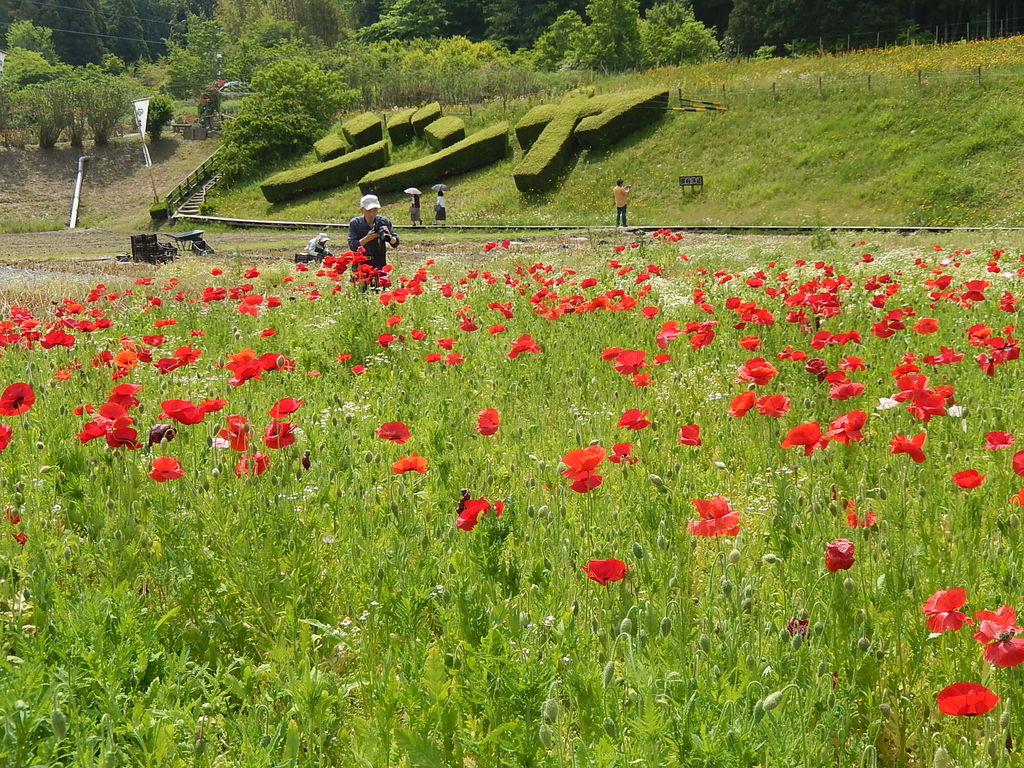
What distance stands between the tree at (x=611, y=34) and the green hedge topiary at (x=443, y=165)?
971 inches

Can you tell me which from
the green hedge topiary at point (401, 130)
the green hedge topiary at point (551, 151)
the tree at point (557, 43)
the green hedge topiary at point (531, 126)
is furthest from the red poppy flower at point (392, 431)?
the tree at point (557, 43)

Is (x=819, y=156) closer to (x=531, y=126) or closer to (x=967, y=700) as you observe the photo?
(x=531, y=126)

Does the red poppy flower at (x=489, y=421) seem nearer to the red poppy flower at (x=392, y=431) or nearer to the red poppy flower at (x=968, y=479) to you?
the red poppy flower at (x=392, y=431)

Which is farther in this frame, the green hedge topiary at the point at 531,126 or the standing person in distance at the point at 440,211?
the green hedge topiary at the point at 531,126

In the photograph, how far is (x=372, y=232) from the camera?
8664 mm

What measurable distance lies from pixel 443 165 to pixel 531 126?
373 centimetres

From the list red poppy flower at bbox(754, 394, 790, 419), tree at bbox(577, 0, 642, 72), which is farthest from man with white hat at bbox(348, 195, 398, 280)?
tree at bbox(577, 0, 642, 72)

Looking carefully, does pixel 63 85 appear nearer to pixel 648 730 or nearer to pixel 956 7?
pixel 956 7

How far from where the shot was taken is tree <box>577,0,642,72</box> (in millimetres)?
54562

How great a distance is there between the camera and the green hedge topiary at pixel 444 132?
113 ft

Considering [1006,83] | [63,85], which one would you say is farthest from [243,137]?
[1006,83]

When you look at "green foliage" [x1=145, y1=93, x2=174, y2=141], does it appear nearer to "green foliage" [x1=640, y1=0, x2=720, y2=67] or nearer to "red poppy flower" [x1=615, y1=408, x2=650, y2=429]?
"green foliage" [x1=640, y1=0, x2=720, y2=67]

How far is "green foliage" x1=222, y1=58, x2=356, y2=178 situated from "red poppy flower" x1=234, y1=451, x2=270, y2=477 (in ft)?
130

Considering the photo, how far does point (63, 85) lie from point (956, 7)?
2134 inches
